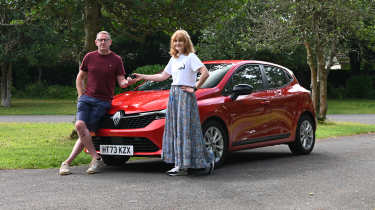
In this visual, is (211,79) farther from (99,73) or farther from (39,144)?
(39,144)

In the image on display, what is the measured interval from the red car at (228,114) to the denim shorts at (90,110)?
0.53 feet

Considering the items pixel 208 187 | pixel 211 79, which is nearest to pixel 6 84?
pixel 211 79

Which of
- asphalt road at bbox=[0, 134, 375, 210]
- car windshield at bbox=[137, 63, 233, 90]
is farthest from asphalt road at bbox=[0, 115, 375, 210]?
Answer: car windshield at bbox=[137, 63, 233, 90]

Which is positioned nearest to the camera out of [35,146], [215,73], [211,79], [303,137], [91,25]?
[211,79]

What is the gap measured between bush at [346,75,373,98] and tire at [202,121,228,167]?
130 feet

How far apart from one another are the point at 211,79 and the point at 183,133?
1.48 m

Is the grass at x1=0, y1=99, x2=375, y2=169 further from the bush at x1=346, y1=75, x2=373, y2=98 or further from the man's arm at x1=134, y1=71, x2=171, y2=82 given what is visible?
the bush at x1=346, y1=75, x2=373, y2=98

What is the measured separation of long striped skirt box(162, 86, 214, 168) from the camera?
7.80 metres

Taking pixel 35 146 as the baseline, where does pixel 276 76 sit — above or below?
above

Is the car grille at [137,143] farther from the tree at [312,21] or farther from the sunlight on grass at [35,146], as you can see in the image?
the tree at [312,21]

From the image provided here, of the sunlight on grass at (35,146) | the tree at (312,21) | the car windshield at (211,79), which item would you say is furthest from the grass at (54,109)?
the car windshield at (211,79)

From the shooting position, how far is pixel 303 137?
10711 millimetres

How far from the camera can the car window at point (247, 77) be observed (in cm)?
914

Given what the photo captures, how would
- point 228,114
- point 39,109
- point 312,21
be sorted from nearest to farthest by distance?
point 228,114
point 312,21
point 39,109
